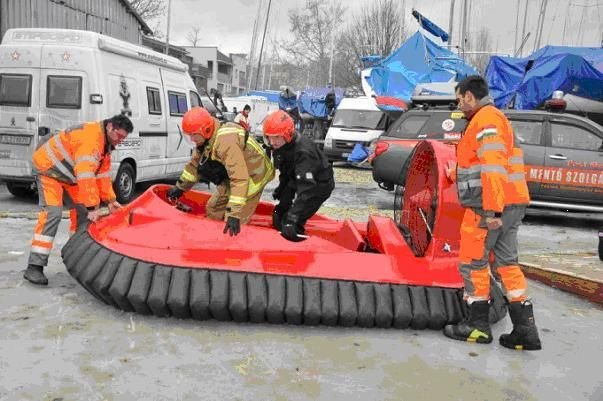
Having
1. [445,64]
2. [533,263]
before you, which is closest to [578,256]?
[533,263]

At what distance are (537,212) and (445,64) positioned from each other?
27.1 ft

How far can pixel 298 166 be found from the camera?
4.64 metres

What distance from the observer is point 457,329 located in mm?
3930

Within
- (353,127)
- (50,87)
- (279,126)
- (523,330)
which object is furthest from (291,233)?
(353,127)

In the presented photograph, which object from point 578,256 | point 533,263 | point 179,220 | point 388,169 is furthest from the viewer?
point 388,169

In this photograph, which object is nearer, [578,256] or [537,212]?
[578,256]

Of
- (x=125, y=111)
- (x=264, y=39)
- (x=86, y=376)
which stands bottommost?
(x=86, y=376)

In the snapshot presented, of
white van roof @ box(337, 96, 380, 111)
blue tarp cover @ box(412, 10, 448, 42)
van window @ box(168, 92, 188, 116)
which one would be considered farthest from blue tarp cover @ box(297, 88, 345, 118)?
van window @ box(168, 92, 188, 116)

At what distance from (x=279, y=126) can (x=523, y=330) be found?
2231 mm

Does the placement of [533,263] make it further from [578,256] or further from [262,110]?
[262,110]

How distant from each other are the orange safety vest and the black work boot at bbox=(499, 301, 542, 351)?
0.68 m

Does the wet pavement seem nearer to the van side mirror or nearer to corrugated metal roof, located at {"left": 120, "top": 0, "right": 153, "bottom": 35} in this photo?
the van side mirror

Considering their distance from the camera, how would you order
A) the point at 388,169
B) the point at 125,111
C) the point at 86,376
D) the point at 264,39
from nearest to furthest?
the point at 86,376, the point at 125,111, the point at 388,169, the point at 264,39

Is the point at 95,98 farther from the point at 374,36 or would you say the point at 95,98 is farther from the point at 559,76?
the point at 374,36
